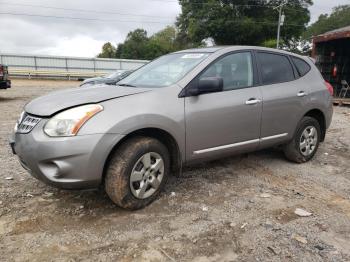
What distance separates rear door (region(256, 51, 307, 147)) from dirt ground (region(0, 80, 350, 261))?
576mm

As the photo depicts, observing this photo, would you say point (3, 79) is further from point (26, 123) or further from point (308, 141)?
point (308, 141)

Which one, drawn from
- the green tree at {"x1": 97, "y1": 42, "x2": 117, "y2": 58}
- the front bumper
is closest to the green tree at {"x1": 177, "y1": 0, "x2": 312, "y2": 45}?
the front bumper

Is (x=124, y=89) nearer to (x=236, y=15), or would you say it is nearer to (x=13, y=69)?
(x=13, y=69)

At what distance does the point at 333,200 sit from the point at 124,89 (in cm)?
264

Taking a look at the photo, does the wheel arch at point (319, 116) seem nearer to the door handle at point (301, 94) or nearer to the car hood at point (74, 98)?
the door handle at point (301, 94)

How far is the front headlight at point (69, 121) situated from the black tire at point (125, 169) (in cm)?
44

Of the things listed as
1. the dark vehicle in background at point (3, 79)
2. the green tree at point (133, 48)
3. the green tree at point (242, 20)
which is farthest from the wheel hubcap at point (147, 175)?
the green tree at point (133, 48)

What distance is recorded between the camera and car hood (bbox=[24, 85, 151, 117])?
10.5ft

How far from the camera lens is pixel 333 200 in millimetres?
3959

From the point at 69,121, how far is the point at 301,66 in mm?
3552

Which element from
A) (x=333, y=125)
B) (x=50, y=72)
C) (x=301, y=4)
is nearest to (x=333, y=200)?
(x=333, y=125)

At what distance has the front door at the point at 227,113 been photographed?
12.4 feet

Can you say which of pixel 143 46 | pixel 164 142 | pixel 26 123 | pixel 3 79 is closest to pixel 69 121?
pixel 26 123

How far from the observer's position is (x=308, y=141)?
5223 millimetres
